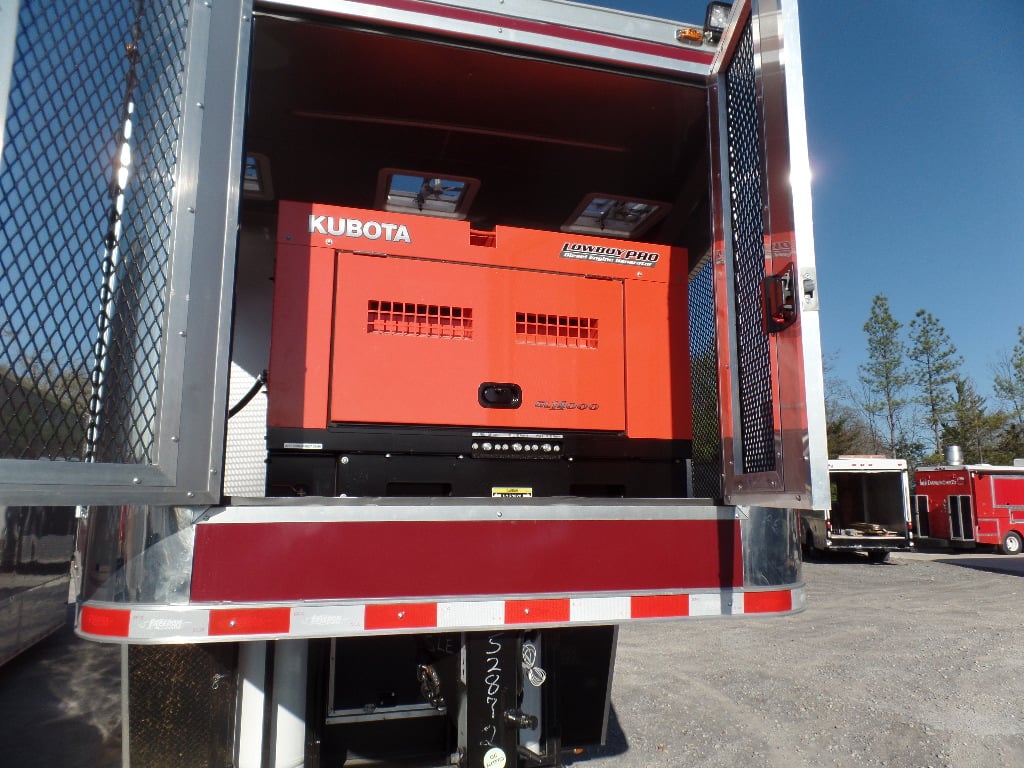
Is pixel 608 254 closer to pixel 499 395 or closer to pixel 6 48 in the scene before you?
pixel 499 395

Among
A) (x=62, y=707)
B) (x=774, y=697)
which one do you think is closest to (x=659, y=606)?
(x=774, y=697)

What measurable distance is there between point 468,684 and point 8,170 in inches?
64.3

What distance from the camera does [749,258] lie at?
233cm

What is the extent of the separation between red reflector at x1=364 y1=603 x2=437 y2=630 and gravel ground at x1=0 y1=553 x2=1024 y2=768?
105 inches

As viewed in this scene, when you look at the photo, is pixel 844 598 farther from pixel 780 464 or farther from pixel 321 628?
pixel 321 628

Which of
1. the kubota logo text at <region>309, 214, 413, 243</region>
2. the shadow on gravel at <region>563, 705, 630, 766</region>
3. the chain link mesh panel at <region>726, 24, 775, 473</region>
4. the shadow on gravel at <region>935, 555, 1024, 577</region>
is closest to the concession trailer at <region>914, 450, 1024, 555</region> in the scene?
the shadow on gravel at <region>935, 555, 1024, 577</region>

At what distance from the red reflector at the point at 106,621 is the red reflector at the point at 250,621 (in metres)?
0.17

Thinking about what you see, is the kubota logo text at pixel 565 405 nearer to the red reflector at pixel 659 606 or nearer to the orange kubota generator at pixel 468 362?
the orange kubota generator at pixel 468 362

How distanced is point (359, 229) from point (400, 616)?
1.21 metres

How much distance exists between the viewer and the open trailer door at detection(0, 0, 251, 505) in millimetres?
1557

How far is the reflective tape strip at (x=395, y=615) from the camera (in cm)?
165

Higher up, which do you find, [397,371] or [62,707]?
[397,371]

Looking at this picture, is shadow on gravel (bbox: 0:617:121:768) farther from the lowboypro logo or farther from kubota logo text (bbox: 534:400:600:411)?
the lowboypro logo

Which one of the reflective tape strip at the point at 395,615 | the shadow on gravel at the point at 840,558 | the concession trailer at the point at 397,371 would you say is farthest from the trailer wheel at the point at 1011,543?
the reflective tape strip at the point at 395,615
